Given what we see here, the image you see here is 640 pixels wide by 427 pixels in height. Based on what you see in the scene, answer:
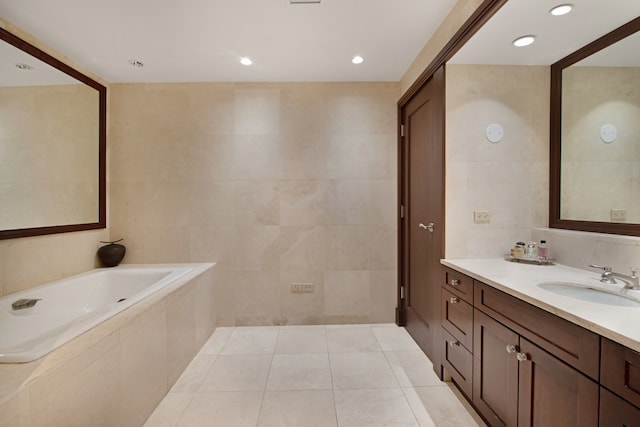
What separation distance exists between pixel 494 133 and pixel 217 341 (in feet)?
9.27

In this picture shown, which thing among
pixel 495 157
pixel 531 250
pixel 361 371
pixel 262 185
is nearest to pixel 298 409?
pixel 361 371

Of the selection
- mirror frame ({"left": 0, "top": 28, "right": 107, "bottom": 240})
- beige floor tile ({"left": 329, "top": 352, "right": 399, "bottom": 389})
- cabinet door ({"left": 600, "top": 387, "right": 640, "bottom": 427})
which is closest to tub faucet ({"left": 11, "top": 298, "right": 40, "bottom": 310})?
mirror frame ({"left": 0, "top": 28, "right": 107, "bottom": 240})

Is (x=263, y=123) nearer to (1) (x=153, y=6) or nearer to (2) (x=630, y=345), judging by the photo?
(1) (x=153, y=6)

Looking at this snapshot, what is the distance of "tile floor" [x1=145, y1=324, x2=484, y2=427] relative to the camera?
151 centimetres

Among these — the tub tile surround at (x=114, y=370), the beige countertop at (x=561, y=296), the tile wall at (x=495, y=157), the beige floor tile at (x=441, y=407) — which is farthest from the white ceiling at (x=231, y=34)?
the beige floor tile at (x=441, y=407)

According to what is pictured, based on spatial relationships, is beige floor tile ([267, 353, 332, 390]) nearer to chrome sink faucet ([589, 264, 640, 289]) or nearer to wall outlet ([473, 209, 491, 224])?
wall outlet ([473, 209, 491, 224])

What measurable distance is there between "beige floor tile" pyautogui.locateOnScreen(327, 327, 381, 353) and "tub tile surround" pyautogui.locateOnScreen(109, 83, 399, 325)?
0.20 meters

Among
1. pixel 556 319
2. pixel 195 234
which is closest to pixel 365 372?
pixel 556 319

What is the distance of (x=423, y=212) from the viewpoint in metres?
2.18

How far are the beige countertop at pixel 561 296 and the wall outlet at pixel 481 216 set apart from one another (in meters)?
0.27

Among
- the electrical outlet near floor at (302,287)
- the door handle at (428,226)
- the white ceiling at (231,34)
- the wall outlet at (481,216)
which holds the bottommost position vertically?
the electrical outlet near floor at (302,287)

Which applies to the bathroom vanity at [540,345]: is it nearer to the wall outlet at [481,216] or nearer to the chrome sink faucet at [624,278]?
the chrome sink faucet at [624,278]

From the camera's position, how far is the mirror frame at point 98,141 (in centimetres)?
179

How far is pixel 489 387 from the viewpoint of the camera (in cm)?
135
